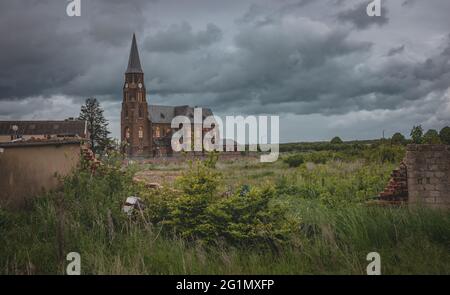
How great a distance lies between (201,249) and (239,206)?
956 mm

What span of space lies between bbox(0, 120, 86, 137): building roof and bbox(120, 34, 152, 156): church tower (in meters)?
23.6

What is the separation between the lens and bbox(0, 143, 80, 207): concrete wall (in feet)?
32.2

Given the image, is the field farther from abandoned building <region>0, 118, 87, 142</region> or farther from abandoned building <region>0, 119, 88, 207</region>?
abandoned building <region>0, 118, 87, 142</region>

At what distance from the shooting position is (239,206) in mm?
7211

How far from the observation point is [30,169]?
10.2 metres

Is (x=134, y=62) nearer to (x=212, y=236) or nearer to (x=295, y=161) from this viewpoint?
(x=295, y=161)

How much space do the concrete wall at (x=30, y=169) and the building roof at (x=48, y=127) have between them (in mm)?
49830

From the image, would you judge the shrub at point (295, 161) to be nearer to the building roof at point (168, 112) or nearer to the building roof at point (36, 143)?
the building roof at point (36, 143)

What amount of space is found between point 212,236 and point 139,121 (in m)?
83.3

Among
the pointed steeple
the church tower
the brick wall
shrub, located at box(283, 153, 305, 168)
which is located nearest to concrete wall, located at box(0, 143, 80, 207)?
the brick wall

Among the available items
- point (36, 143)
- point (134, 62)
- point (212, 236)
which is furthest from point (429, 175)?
point (134, 62)
